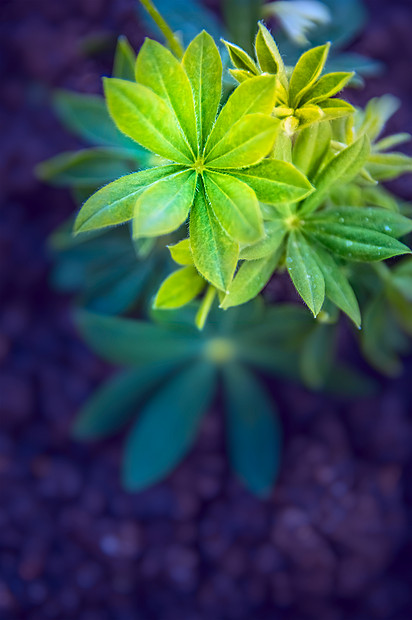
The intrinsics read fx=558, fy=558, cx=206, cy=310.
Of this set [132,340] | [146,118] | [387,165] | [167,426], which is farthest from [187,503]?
[146,118]

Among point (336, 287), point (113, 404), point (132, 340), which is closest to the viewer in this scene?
point (336, 287)

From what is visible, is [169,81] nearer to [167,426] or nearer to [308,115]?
[308,115]

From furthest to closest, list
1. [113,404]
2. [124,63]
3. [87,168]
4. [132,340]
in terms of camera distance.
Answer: [113,404] → [132,340] → [87,168] → [124,63]

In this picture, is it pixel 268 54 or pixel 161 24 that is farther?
pixel 161 24

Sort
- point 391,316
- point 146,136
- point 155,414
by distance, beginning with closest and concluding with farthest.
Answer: point 146,136
point 391,316
point 155,414

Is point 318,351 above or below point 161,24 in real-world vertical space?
below

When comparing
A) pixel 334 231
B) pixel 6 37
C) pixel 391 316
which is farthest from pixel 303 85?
pixel 6 37

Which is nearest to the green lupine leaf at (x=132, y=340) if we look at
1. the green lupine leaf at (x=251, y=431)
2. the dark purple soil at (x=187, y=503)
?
the green lupine leaf at (x=251, y=431)

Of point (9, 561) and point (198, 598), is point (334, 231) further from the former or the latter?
point (9, 561)
